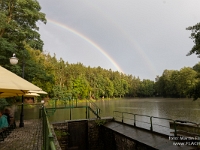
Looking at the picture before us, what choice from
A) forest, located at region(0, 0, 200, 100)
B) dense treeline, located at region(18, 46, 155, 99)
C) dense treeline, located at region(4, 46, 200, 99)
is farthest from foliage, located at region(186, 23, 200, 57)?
dense treeline, located at region(4, 46, 200, 99)

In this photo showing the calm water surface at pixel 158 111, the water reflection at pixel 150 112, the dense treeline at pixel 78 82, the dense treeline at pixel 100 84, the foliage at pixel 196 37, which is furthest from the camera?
the dense treeline at pixel 100 84

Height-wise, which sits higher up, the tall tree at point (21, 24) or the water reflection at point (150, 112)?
the tall tree at point (21, 24)

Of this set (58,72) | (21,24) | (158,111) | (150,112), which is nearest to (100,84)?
(58,72)

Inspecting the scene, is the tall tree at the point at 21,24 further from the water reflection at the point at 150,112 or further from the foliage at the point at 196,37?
the foliage at the point at 196,37

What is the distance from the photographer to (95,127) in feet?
41.7

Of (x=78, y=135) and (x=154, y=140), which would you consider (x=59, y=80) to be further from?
(x=154, y=140)

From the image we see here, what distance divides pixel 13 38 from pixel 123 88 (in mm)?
97639

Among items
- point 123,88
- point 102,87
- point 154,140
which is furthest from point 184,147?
point 123,88

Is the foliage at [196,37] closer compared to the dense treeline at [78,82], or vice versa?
the foliage at [196,37]

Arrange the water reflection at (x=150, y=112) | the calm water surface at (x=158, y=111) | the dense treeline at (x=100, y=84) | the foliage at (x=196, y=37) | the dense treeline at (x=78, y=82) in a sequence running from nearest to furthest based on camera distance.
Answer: the foliage at (x=196, y=37)
the water reflection at (x=150, y=112)
the calm water surface at (x=158, y=111)
the dense treeline at (x=78, y=82)
the dense treeline at (x=100, y=84)

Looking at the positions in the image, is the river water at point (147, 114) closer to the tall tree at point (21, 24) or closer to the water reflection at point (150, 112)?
the water reflection at point (150, 112)

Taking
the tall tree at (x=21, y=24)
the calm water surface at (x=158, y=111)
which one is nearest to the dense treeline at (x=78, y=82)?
the tall tree at (x=21, y=24)

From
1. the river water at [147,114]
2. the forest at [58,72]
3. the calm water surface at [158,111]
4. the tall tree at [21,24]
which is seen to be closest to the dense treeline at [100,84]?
the forest at [58,72]

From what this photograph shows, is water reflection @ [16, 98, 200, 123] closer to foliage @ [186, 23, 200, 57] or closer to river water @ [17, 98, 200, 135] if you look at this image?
river water @ [17, 98, 200, 135]
